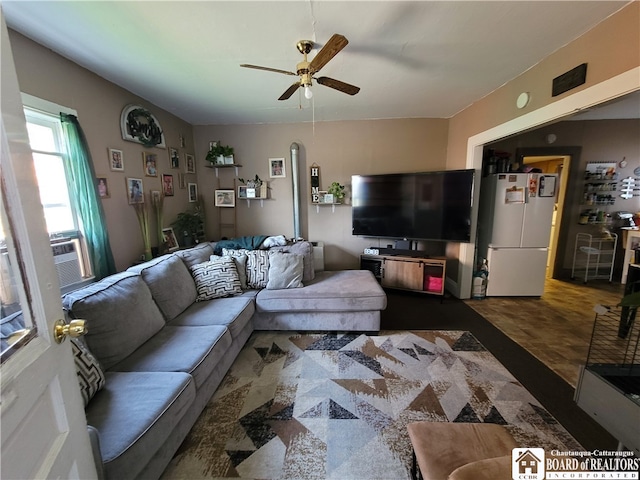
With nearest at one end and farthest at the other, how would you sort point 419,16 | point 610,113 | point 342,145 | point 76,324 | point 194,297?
point 76,324 → point 419,16 → point 194,297 → point 610,113 → point 342,145

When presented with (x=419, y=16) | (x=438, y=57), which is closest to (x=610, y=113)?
(x=438, y=57)

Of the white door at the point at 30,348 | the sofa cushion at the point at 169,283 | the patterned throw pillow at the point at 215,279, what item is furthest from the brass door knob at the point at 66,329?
the patterned throw pillow at the point at 215,279

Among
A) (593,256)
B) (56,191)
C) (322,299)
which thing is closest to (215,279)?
(322,299)

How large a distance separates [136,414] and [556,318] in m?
3.87

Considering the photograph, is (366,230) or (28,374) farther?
(366,230)

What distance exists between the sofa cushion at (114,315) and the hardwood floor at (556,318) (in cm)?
309

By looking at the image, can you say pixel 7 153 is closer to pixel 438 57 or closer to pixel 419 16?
pixel 419 16

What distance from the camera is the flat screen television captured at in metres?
3.18

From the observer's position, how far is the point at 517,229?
329 cm

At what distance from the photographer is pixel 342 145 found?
3.77 m

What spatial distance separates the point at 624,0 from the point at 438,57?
3.19 feet

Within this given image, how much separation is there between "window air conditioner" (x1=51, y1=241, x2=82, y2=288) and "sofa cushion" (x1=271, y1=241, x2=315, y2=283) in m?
1.69

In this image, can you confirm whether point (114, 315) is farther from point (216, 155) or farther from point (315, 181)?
point (315, 181)

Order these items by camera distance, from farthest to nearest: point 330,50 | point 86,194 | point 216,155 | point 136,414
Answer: point 216,155 → point 86,194 → point 330,50 → point 136,414
